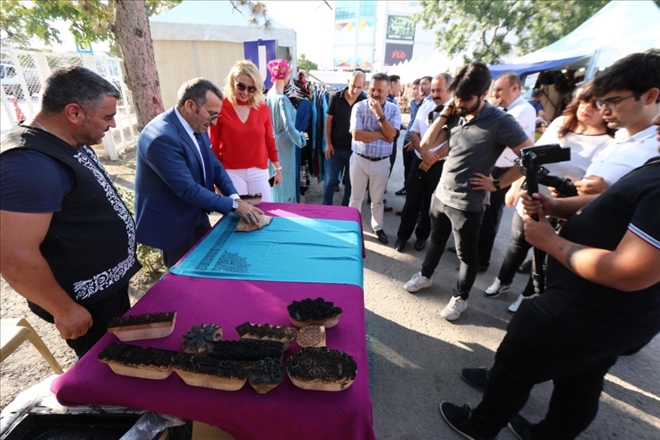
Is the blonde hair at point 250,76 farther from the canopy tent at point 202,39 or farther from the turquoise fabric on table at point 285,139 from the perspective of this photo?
the canopy tent at point 202,39

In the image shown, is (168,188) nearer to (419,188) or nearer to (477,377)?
(477,377)

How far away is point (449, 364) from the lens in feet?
6.74

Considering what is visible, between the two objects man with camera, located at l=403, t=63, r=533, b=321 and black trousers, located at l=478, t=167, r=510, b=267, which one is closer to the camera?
man with camera, located at l=403, t=63, r=533, b=321

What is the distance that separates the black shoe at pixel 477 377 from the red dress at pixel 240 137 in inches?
91.0

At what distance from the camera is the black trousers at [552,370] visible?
1109mm

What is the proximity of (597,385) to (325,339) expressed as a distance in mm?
1118

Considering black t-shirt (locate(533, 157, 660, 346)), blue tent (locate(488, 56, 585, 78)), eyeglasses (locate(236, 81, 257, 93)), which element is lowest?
black t-shirt (locate(533, 157, 660, 346))

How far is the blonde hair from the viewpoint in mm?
2459

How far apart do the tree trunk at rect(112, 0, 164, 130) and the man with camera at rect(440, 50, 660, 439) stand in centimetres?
359

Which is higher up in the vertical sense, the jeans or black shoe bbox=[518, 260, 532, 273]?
the jeans

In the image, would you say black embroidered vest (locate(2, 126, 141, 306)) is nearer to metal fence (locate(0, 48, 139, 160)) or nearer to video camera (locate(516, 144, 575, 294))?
video camera (locate(516, 144, 575, 294))

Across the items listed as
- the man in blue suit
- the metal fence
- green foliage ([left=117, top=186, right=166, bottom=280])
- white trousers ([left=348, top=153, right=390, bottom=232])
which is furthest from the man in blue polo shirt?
the metal fence

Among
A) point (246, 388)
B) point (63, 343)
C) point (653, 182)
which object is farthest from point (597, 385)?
point (63, 343)

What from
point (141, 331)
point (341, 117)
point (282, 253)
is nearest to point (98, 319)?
point (141, 331)
